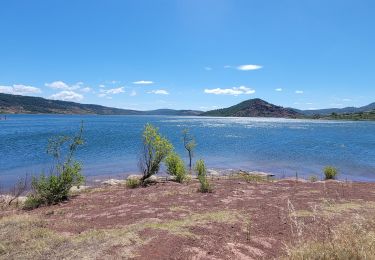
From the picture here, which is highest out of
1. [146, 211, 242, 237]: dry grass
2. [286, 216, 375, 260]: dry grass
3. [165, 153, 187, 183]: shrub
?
[286, 216, 375, 260]: dry grass

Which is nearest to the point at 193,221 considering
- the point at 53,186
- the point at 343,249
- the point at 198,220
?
the point at 198,220

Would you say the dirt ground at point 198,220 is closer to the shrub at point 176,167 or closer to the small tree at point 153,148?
the small tree at point 153,148

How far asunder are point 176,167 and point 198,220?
51.5 ft

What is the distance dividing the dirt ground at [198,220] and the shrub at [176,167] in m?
6.30

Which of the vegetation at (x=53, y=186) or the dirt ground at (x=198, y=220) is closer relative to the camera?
the dirt ground at (x=198, y=220)

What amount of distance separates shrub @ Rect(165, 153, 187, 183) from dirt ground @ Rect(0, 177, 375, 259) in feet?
20.7

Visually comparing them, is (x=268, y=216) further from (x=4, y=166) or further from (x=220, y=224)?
(x=4, y=166)

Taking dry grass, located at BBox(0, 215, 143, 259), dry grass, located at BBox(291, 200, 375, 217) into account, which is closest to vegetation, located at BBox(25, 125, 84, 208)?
dry grass, located at BBox(0, 215, 143, 259)

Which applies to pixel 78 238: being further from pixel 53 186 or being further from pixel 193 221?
pixel 53 186

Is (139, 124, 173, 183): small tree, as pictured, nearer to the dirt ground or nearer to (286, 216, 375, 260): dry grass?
the dirt ground

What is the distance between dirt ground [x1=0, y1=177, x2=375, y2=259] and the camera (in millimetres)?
9844

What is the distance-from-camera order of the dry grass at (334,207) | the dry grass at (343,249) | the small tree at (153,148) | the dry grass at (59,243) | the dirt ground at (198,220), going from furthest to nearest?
the small tree at (153,148), the dry grass at (334,207), the dirt ground at (198,220), the dry grass at (59,243), the dry grass at (343,249)

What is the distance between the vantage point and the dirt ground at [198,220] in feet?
32.3

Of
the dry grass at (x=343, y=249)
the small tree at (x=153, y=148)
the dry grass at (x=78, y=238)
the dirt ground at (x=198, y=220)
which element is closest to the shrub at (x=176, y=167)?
the small tree at (x=153, y=148)
